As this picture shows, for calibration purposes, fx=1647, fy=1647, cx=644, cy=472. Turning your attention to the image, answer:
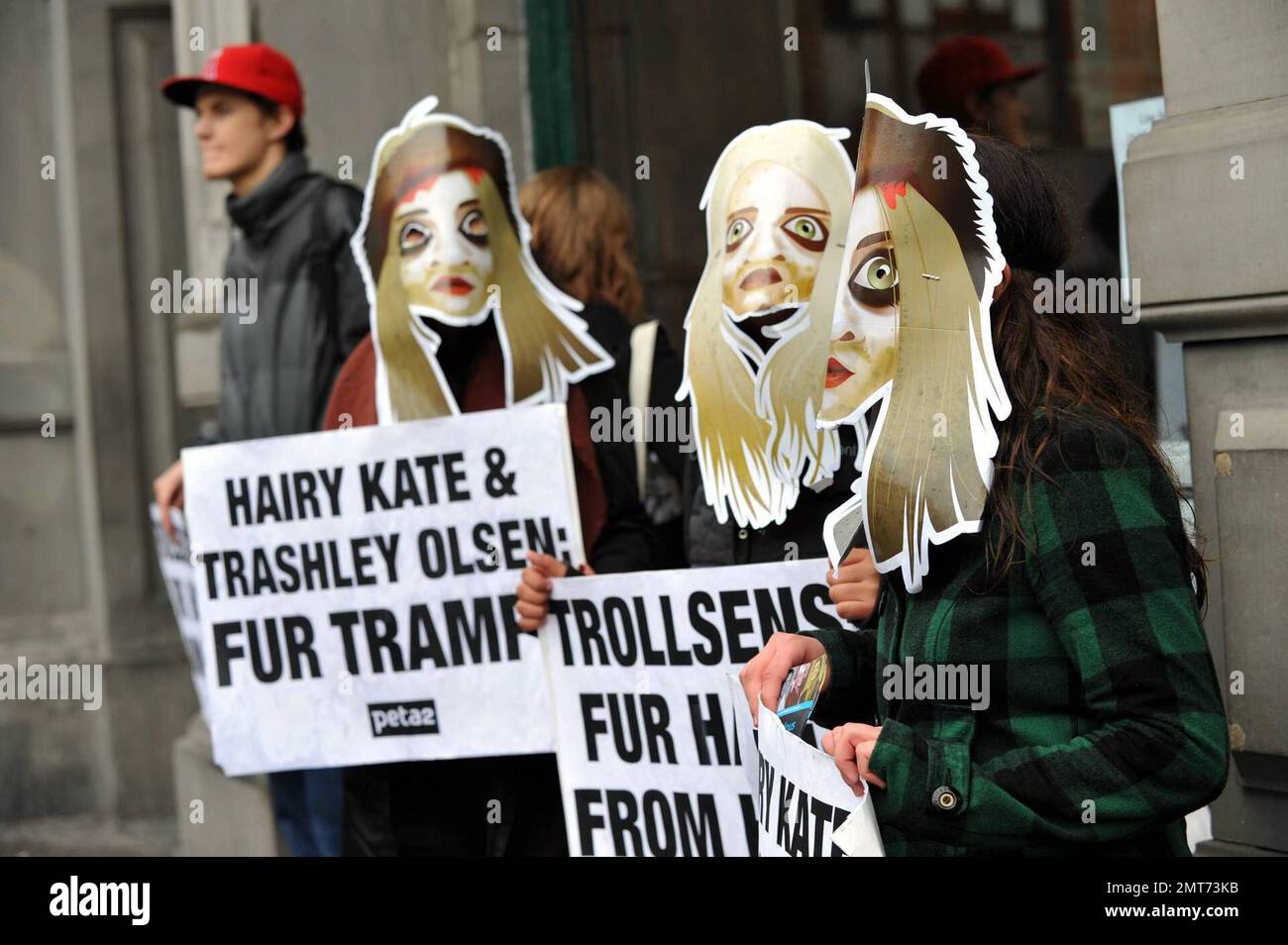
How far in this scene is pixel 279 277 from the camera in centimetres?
497

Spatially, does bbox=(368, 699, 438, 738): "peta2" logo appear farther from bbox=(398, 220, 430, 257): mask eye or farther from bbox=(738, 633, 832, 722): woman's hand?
bbox=(738, 633, 832, 722): woman's hand

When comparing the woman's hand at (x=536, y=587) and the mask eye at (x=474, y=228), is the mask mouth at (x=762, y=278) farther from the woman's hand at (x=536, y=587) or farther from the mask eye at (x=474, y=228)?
the mask eye at (x=474, y=228)

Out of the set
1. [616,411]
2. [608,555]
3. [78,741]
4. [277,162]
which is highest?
[277,162]

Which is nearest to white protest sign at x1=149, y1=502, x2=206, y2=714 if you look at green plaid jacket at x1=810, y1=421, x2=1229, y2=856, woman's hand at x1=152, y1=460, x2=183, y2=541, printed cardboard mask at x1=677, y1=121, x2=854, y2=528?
woman's hand at x1=152, y1=460, x2=183, y2=541

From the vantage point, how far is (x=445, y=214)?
13.7 ft

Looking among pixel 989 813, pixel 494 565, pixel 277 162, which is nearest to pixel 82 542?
pixel 277 162

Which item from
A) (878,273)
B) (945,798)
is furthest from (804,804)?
(878,273)

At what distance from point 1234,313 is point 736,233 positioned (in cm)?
100

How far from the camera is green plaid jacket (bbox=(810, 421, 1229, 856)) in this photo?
2.21 metres

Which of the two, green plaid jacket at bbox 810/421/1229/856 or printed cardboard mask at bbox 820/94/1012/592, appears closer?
green plaid jacket at bbox 810/421/1229/856

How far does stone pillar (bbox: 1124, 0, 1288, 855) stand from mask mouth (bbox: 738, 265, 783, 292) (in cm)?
75

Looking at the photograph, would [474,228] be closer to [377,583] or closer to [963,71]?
[377,583]

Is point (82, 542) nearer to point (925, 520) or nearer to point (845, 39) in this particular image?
point (845, 39)
